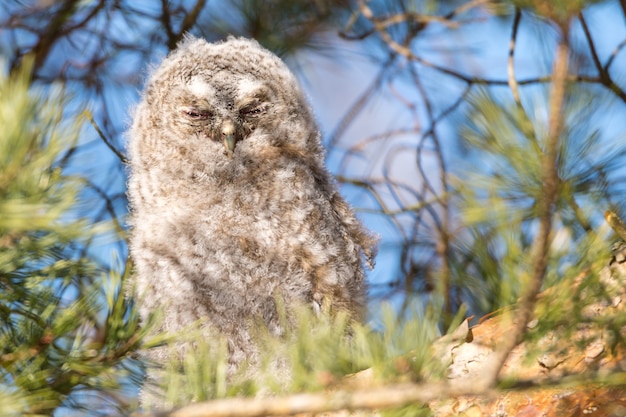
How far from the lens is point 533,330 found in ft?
3.26

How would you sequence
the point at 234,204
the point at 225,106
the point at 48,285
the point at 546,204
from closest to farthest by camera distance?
the point at 546,204
the point at 48,285
the point at 234,204
the point at 225,106

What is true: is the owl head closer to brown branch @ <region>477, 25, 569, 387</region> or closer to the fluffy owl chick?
the fluffy owl chick

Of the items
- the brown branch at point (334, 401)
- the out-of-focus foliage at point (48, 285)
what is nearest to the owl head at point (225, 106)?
the out-of-focus foliage at point (48, 285)

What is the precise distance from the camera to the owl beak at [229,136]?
5.87 ft

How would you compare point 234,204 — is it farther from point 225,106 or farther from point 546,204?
point 546,204

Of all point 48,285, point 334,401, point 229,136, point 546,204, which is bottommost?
point 334,401

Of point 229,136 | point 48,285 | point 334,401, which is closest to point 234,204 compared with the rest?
point 229,136

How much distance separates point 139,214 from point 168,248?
21 cm

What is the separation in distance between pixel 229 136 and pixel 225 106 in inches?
4.4

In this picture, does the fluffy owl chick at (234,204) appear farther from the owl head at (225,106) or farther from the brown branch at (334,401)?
the brown branch at (334,401)

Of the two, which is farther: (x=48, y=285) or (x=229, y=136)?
(x=229, y=136)

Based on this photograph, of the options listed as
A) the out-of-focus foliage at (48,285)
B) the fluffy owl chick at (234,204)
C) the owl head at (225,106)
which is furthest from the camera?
the owl head at (225,106)

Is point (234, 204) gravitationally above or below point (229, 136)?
below

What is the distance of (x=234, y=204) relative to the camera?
1.77 meters
